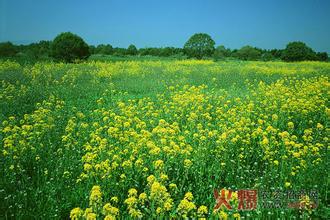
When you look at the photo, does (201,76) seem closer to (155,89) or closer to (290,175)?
(155,89)

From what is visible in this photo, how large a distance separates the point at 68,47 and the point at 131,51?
2794 cm

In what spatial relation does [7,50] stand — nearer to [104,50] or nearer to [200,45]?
[104,50]

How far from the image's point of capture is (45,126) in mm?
6758

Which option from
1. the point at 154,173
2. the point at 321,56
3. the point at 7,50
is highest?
the point at 321,56

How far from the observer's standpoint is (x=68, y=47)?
1128 inches

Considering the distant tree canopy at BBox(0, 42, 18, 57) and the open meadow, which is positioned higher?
the distant tree canopy at BBox(0, 42, 18, 57)

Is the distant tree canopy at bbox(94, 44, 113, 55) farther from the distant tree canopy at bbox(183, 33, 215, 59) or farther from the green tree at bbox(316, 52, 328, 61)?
the green tree at bbox(316, 52, 328, 61)

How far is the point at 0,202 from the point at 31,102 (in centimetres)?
662

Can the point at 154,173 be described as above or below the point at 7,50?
below

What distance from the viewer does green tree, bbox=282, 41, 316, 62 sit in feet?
162

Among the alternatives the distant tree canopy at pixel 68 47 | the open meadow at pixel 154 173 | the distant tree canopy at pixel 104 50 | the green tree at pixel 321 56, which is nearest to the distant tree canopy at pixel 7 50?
the distant tree canopy at pixel 68 47

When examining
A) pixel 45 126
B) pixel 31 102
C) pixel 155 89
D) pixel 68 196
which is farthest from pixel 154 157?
pixel 155 89

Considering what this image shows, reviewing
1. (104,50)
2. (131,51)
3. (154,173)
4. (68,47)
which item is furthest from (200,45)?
(154,173)

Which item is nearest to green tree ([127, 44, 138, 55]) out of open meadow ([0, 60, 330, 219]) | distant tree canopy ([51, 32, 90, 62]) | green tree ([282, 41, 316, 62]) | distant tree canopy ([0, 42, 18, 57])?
distant tree canopy ([51, 32, 90, 62])
